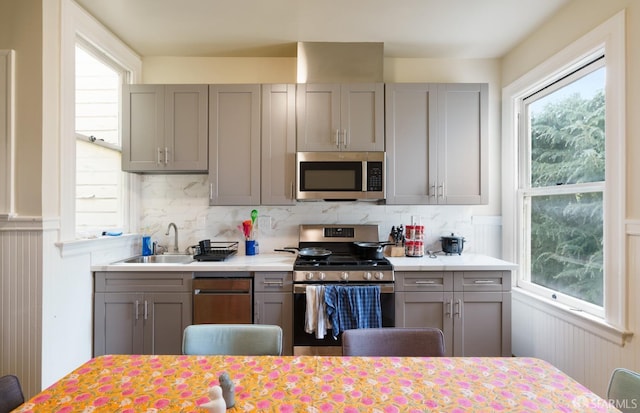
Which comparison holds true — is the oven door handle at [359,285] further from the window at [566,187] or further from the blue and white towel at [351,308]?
the window at [566,187]

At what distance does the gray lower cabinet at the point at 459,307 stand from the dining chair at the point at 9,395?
203cm

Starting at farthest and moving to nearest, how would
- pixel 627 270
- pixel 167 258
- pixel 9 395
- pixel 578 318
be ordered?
pixel 167 258, pixel 578 318, pixel 627 270, pixel 9 395

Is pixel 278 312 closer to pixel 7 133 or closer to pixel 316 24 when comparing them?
pixel 7 133

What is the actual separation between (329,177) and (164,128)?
1426 millimetres

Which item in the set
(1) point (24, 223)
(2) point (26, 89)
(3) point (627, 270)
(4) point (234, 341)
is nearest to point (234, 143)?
(2) point (26, 89)

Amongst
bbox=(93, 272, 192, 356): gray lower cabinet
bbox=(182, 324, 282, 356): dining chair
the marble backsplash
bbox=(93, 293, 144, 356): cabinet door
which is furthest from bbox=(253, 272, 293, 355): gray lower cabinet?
bbox=(182, 324, 282, 356): dining chair

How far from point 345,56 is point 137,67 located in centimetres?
186

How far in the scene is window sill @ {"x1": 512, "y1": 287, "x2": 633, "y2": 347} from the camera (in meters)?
1.75

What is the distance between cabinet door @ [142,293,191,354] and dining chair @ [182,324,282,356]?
1.08 metres

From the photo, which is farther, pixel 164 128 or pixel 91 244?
pixel 164 128

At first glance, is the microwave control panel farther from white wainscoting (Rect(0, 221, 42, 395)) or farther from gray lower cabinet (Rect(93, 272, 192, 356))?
white wainscoting (Rect(0, 221, 42, 395))

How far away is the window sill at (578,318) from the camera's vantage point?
1754 mm

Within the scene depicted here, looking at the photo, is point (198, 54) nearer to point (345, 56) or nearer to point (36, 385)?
point (345, 56)

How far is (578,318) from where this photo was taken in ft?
6.60
